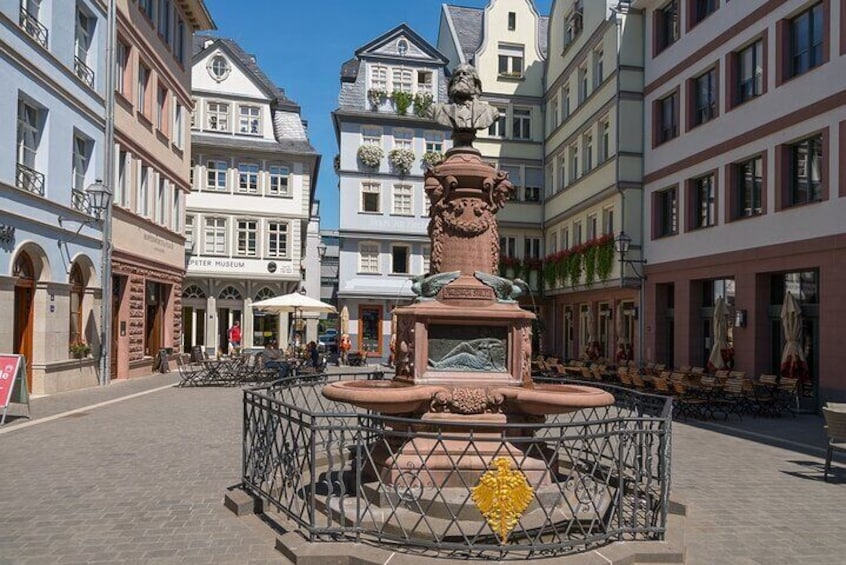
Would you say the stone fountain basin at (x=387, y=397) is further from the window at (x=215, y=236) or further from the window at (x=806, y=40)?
the window at (x=215, y=236)

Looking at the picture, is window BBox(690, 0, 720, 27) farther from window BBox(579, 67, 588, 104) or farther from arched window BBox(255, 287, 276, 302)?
arched window BBox(255, 287, 276, 302)

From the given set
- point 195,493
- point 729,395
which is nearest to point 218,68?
point 729,395

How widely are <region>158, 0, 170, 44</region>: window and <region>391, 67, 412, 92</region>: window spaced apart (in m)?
13.2

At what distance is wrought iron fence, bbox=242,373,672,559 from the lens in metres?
5.38

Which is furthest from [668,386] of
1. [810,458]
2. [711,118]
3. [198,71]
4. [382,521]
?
[198,71]

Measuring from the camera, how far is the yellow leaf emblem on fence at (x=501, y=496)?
4965 mm

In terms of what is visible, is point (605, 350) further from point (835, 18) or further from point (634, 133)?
point (835, 18)

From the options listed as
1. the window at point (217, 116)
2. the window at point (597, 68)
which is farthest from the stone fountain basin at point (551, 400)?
the window at point (217, 116)

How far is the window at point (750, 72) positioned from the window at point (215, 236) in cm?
2563

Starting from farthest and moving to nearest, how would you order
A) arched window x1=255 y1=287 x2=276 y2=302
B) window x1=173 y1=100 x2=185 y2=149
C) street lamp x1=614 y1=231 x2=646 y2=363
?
arched window x1=255 y1=287 x2=276 y2=302
window x1=173 y1=100 x2=185 y2=149
street lamp x1=614 y1=231 x2=646 y2=363

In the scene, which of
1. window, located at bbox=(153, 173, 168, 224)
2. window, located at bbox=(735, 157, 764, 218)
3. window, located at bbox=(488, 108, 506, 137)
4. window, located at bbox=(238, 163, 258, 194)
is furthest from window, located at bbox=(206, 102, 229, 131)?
window, located at bbox=(735, 157, 764, 218)

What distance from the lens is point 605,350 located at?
28.8 meters

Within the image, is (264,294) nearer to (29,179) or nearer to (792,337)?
(29,179)

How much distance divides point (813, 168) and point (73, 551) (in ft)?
57.2
